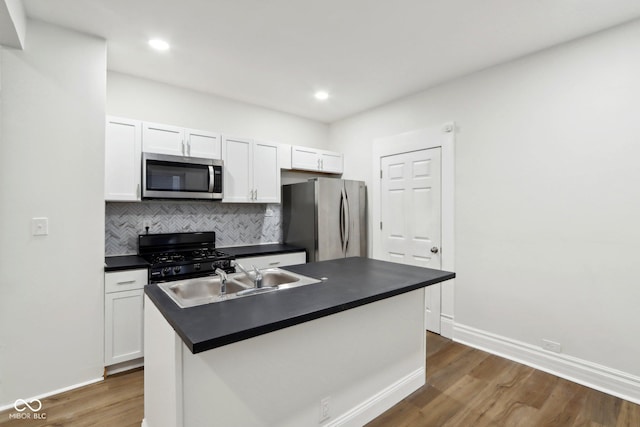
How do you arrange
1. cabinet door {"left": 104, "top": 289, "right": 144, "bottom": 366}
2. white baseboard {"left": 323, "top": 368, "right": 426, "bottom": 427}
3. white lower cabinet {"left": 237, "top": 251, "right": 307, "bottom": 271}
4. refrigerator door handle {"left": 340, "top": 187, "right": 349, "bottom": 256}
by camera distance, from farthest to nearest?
refrigerator door handle {"left": 340, "top": 187, "right": 349, "bottom": 256}, white lower cabinet {"left": 237, "top": 251, "right": 307, "bottom": 271}, cabinet door {"left": 104, "top": 289, "right": 144, "bottom": 366}, white baseboard {"left": 323, "top": 368, "right": 426, "bottom": 427}

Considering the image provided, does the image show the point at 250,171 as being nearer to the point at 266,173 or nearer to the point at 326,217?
the point at 266,173

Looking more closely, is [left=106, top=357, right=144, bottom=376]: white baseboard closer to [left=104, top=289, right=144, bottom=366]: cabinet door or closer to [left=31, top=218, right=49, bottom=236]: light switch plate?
[left=104, top=289, right=144, bottom=366]: cabinet door

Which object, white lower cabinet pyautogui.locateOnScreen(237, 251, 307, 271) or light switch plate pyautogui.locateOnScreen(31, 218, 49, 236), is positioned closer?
light switch plate pyautogui.locateOnScreen(31, 218, 49, 236)

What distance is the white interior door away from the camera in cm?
341

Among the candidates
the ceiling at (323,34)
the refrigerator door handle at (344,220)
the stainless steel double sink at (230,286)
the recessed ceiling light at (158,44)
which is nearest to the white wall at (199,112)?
the ceiling at (323,34)

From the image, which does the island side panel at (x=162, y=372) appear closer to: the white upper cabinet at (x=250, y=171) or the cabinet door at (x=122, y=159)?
the cabinet door at (x=122, y=159)

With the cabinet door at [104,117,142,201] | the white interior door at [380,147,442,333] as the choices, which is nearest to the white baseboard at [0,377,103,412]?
the cabinet door at [104,117,142,201]

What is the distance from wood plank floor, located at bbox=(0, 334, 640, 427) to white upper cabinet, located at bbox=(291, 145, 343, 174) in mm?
2765

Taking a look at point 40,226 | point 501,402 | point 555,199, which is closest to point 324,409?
point 501,402

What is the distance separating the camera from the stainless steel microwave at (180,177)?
9.43 feet

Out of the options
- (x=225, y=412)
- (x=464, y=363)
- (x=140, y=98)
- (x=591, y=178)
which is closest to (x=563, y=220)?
(x=591, y=178)

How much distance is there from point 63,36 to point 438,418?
3796 millimetres

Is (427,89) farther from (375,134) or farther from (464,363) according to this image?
(464,363)

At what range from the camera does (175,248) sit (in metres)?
3.28
